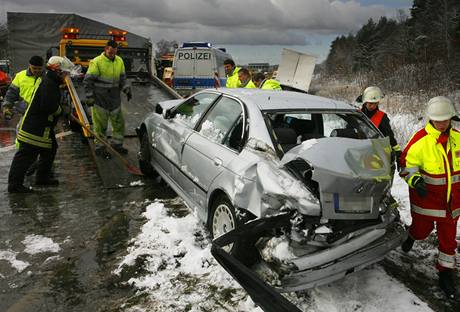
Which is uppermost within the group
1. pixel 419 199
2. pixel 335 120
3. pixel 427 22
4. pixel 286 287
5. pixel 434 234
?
pixel 427 22

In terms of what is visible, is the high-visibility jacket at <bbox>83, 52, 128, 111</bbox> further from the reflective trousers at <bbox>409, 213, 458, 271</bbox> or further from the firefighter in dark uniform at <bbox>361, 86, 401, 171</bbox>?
the reflective trousers at <bbox>409, 213, 458, 271</bbox>

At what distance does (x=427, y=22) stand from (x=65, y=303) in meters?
50.0

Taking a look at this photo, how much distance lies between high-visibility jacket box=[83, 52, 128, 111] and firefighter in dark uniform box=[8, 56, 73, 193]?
0.96 meters

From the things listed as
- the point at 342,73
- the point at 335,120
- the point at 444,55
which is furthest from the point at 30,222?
the point at 342,73

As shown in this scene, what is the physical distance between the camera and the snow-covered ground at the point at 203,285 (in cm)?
304

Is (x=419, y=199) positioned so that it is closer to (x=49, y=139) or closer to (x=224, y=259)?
(x=224, y=259)

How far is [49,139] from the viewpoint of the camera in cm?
580

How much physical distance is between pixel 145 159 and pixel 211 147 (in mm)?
2316

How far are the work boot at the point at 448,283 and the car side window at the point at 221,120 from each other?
7.37ft

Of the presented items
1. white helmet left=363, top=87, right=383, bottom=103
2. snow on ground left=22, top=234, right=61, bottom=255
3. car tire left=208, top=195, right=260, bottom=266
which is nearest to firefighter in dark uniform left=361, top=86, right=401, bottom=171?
white helmet left=363, top=87, right=383, bottom=103

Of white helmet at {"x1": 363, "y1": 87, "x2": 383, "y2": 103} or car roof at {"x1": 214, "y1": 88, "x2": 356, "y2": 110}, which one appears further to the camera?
white helmet at {"x1": 363, "y1": 87, "x2": 383, "y2": 103}

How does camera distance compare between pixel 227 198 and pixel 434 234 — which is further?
pixel 434 234

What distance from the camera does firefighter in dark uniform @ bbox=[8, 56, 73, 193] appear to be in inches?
217

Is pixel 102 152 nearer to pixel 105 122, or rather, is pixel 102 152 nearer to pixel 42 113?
pixel 105 122
